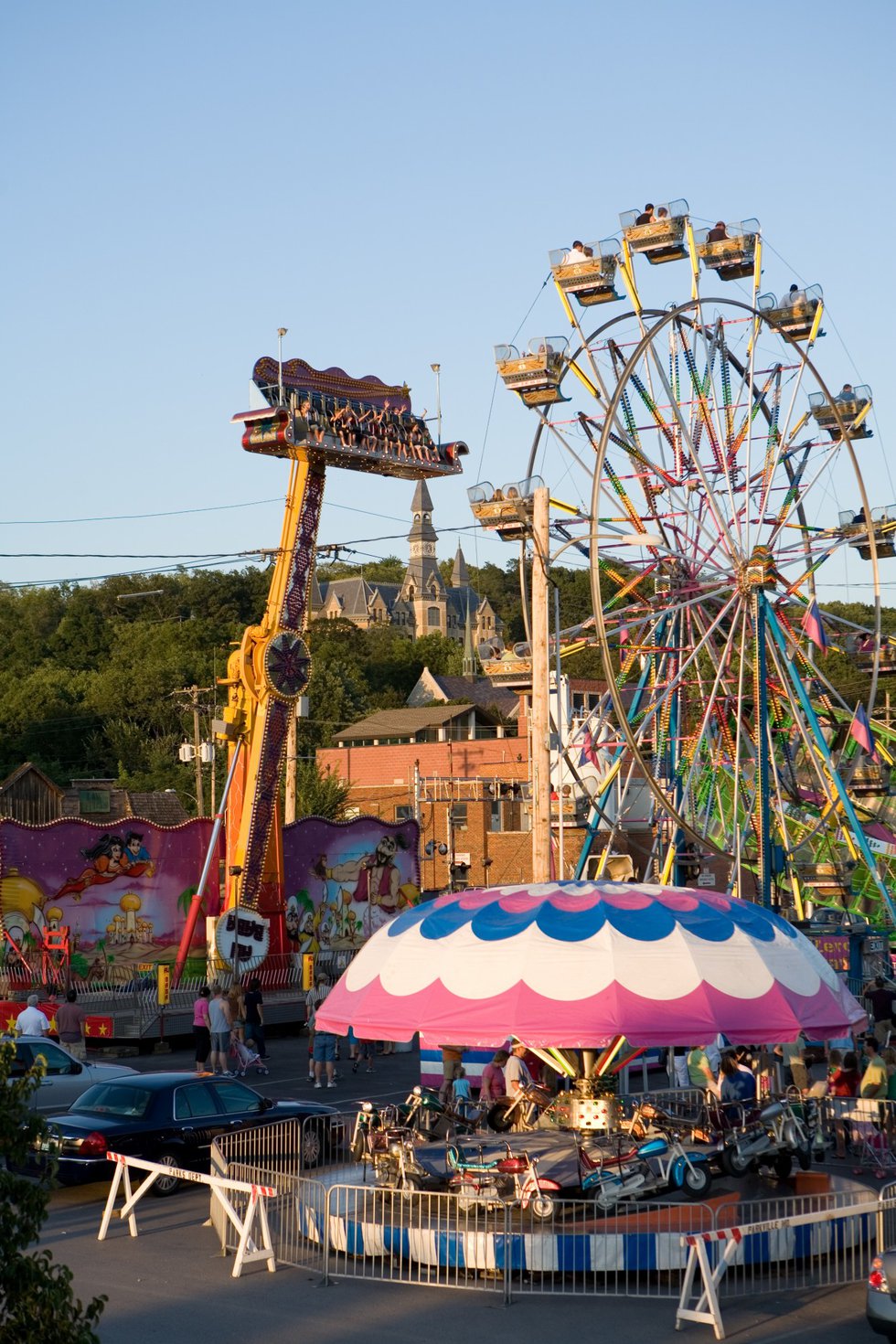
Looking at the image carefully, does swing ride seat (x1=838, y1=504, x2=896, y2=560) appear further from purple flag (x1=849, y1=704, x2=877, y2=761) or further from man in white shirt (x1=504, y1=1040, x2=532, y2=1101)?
man in white shirt (x1=504, y1=1040, x2=532, y2=1101)

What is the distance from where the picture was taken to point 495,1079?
17.7m

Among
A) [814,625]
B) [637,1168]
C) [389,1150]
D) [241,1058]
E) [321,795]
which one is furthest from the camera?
[321,795]

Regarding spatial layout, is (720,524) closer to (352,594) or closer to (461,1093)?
(461,1093)

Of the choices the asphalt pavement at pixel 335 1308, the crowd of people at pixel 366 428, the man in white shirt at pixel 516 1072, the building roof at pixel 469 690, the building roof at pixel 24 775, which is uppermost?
the crowd of people at pixel 366 428

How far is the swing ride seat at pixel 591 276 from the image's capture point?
31.7 meters

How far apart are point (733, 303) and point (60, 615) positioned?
9967 cm

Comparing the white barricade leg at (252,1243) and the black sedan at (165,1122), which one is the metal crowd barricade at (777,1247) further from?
the black sedan at (165,1122)

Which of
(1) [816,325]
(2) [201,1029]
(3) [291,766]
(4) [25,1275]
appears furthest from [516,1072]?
(3) [291,766]

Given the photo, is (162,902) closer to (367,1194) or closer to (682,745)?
(682,745)

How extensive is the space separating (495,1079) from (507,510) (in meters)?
14.8

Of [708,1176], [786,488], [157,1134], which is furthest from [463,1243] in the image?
[786,488]

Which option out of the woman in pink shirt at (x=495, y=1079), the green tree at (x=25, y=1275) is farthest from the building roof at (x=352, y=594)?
the green tree at (x=25, y=1275)

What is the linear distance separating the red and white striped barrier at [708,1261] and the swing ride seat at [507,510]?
19.4 metres

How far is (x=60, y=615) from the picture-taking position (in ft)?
406
